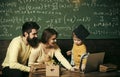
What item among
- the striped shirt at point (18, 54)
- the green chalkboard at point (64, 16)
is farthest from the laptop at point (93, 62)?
the green chalkboard at point (64, 16)

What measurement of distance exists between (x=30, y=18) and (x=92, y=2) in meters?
1.19

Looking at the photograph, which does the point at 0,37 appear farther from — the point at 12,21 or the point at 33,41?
the point at 33,41

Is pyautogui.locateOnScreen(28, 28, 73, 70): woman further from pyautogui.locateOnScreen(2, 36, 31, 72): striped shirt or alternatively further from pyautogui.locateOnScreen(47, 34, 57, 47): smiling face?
pyautogui.locateOnScreen(2, 36, 31, 72): striped shirt

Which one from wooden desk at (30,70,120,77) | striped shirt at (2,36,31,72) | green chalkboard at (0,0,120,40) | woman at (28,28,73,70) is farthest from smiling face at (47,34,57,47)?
wooden desk at (30,70,120,77)

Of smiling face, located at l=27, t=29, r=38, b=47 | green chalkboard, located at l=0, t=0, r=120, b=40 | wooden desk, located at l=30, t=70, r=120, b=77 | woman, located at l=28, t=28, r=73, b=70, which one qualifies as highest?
green chalkboard, located at l=0, t=0, r=120, b=40

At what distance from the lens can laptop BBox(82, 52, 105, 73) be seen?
322 cm

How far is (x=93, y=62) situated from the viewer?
10.9 feet

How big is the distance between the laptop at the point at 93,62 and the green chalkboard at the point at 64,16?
5.15ft

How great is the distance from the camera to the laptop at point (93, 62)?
3.22 m

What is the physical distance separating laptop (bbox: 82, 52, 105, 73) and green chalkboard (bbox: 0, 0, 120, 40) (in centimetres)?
157

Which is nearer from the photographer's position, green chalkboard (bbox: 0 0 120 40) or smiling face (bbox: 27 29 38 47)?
smiling face (bbox: 27 29 38 47)

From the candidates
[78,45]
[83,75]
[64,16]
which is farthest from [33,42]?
[83,75]

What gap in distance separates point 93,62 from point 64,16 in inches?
69.3

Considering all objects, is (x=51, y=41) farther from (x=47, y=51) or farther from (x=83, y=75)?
(x=83, y=75)
